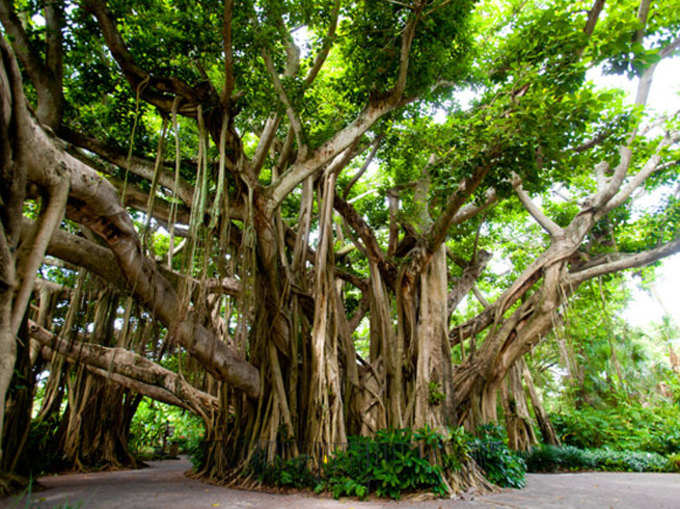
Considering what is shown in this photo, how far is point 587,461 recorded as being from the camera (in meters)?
6.17

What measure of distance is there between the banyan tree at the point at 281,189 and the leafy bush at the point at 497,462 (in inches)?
13.3

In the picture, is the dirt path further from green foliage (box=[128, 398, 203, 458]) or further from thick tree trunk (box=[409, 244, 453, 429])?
green foliage (box=[128, 398, 203, 458])

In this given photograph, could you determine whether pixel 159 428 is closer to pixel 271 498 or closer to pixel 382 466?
pixel 271 498

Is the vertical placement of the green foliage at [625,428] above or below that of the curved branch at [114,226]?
below

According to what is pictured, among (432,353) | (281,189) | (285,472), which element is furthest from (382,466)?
(281,189)

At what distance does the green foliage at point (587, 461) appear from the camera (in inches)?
238

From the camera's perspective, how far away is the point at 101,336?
15.8ft

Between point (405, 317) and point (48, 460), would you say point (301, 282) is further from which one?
point (48, 460)

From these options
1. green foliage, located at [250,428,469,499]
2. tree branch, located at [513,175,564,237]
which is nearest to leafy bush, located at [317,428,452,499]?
green foliage, located at [250,428,469,499]

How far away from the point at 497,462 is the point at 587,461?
3.21 m

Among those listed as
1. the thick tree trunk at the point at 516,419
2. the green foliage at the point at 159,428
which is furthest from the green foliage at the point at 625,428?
the green foliage at the point at 159,428

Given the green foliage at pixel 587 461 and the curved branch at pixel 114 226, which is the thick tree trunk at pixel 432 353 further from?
the green foliage at pixel 587 461

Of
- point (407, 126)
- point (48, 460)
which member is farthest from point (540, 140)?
point (48, 460)

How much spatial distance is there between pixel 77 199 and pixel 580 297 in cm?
753
